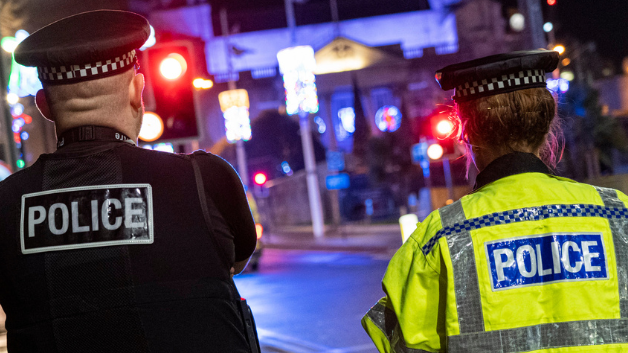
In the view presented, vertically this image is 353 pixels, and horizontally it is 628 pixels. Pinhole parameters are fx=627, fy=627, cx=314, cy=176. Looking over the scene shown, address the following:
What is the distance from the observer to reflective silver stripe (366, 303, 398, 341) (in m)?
1.83

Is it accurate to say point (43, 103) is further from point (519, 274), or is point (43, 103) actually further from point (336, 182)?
point (336, 182)

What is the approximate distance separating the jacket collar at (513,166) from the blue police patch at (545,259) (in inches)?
7.5

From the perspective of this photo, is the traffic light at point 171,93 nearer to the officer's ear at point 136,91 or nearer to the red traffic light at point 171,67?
the red traffic light at point 171,67

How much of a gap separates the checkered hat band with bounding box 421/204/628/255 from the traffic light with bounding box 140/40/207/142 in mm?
4832

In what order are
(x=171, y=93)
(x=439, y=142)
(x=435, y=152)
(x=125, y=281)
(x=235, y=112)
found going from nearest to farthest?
(x=125, y=281) < (x=171, y=93) < (x=439, y=142) < (x=435, y=152) < (x=235, y=112)

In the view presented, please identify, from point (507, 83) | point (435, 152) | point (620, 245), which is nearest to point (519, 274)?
point (620, 245)

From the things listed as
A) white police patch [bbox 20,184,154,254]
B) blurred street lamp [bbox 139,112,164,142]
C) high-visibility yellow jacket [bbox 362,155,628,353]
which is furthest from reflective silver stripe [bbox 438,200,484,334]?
blurred street lamp [bbox 139,112,164,142]

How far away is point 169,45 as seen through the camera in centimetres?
634

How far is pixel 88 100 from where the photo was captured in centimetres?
170

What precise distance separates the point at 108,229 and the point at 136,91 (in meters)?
0.42

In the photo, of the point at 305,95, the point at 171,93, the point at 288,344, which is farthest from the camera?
the point at 305,95

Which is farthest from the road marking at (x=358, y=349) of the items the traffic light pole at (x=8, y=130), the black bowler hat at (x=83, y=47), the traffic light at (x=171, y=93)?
the black bowler hat at (x=83, y=47)

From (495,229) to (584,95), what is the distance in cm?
2679

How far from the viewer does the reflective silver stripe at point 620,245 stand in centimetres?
168
